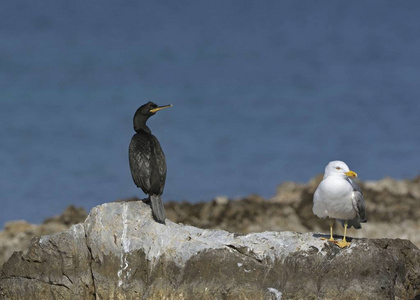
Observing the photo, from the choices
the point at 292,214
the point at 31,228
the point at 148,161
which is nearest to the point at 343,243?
the point at 148,161

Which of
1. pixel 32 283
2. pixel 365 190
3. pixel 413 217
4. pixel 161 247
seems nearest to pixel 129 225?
pixel 161 247

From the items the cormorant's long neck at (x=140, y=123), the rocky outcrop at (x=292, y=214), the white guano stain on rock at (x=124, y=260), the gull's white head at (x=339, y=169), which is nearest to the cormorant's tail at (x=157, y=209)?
the white guano stain on rock at (x=124, y=260)

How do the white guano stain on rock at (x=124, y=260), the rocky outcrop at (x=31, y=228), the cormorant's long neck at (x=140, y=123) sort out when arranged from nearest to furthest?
1. the white guano stain on rock at (x=124, y=260)
2. the cormorant's long neck at (x=140, y=123)
3. the rocky outcrop at (x=31, y=228)

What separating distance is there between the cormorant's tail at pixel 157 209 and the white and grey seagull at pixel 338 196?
2531 mm

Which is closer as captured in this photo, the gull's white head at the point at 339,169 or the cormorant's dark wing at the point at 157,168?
the gull's white head at the point at 339,169

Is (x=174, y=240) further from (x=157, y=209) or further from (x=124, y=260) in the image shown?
(x=124, y=260)

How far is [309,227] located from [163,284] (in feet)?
47.1

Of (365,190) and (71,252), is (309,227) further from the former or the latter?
(71,252)

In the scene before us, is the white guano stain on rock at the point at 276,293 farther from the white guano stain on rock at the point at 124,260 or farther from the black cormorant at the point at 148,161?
the white guano stain on rock at the point at 124,260

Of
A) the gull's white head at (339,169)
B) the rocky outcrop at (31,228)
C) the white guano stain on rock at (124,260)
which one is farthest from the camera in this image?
the rocky outcrop at (31,228)

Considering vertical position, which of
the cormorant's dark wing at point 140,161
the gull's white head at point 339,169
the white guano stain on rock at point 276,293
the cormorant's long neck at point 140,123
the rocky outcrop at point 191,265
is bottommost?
the white guano stain on rock at point 276,293

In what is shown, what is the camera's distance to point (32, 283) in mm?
14102

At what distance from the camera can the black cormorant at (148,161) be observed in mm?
14359

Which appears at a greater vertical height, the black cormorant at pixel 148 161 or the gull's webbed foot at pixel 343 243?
the black cormorant at pixel 148 161
